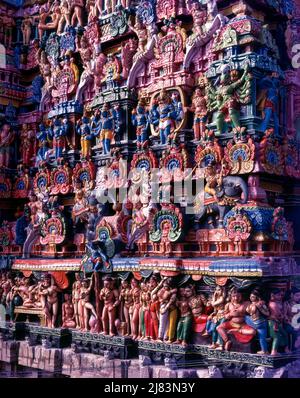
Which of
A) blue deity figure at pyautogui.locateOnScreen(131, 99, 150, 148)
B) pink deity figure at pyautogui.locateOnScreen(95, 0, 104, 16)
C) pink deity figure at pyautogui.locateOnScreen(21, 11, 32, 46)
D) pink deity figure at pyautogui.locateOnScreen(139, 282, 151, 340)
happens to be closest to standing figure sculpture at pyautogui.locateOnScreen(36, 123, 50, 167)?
pink deity figure at pyautogui.locateOnScreen(21, 11, 32, 46)

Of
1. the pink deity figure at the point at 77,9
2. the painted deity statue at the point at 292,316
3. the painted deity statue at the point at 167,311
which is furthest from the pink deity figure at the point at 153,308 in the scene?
the pink deity figure at the point at 77,9

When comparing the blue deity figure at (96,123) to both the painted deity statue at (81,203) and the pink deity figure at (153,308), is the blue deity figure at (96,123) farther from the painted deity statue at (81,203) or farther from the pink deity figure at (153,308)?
the pink deity figure at (153,308)

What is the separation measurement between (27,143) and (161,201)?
515 centimetres

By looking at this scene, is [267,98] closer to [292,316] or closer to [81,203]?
[292,316]

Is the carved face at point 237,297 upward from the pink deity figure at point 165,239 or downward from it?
downward

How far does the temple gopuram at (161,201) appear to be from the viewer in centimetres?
887

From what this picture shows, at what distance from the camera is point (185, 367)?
9.21 meters

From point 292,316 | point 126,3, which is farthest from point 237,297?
point 126,3

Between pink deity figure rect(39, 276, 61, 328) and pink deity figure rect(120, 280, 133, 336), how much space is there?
6.07 ft

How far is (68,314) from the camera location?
11.5 metres

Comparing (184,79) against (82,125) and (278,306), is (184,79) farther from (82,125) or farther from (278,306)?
(278,306)

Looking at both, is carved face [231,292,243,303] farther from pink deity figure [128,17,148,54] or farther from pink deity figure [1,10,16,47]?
pink deity figure [1,10,16,47]

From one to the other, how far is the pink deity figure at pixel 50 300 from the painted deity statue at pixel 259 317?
14.9 feet
